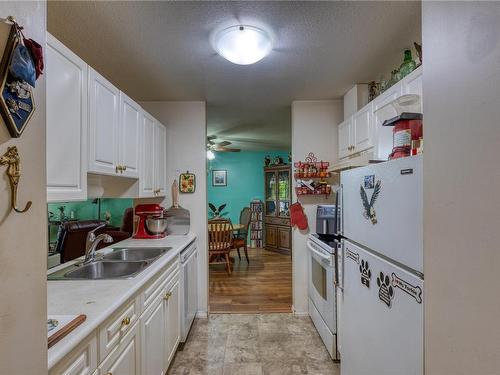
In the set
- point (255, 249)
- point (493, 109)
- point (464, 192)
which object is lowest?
point (255, 249)

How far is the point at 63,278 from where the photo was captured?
151 cm

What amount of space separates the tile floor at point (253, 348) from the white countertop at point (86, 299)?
1.06 meters

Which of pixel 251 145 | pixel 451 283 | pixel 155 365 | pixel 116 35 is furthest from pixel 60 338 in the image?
pixel 251 145

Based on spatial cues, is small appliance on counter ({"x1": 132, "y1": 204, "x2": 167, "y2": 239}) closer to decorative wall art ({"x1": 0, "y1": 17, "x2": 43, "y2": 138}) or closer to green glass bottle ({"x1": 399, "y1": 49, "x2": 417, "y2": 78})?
decorative wall art ({"x1": 0, "y1": 17, "x2": 43, "y2": 138})

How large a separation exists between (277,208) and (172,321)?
13.4 ft

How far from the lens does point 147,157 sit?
96.1 inches

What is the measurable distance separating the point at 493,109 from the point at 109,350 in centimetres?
154

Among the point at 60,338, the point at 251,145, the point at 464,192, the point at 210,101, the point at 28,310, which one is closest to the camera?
the point at 28,310

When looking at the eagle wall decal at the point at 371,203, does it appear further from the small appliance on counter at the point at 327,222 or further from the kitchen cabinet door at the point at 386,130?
the small appliance on counter at the point at 327,222

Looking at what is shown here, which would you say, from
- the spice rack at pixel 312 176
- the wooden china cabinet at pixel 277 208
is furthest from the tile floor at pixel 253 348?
the wooden china cabinet at pixel 277 208

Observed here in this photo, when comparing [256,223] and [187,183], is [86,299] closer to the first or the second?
[187,183]

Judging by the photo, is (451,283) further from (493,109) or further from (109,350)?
(109,350)

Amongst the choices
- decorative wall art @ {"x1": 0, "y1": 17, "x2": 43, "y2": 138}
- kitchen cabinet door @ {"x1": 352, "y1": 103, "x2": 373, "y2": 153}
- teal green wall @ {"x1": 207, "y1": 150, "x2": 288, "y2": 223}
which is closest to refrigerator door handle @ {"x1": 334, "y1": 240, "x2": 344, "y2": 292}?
kitchen cabinet door @ {"x1": 352, "y1": 103, "x2": 373, "y2": 153}

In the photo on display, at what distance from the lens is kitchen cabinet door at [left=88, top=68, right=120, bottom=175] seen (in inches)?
60.6
